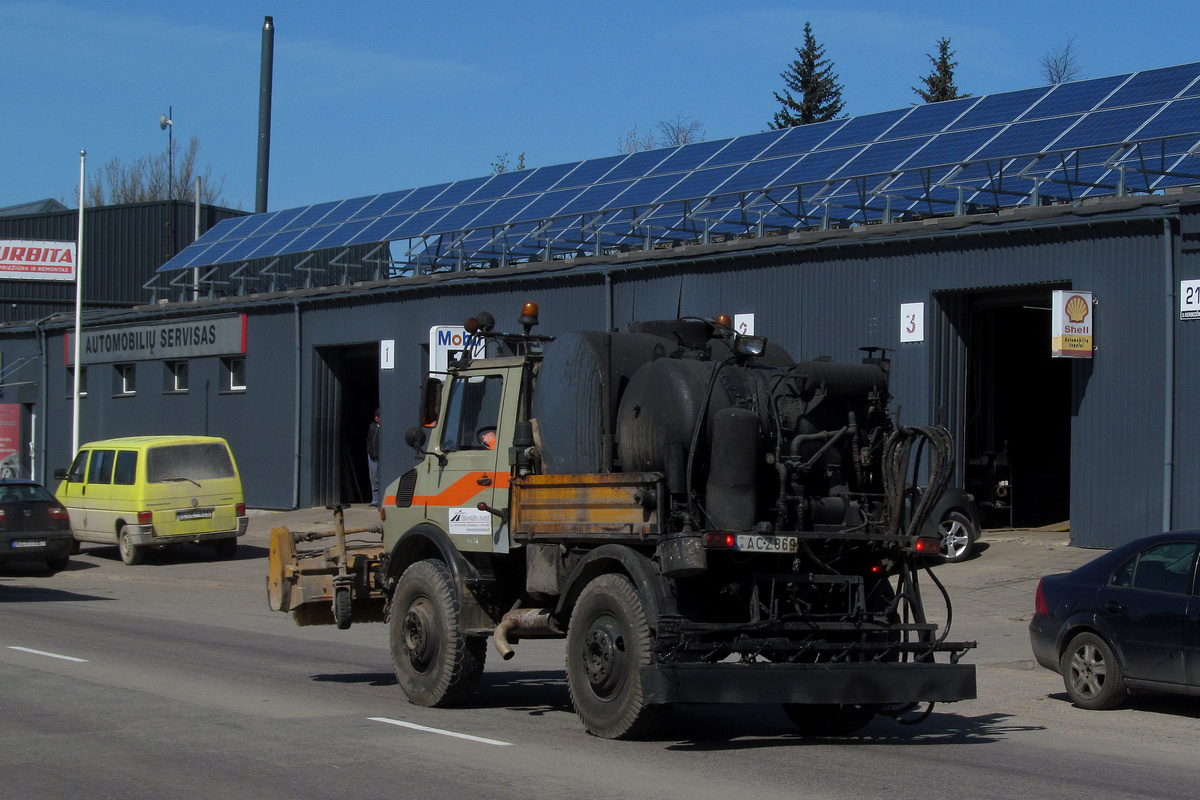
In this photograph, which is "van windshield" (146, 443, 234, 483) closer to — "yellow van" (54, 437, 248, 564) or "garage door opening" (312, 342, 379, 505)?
"yellow van" (54, 437, 248, 564)

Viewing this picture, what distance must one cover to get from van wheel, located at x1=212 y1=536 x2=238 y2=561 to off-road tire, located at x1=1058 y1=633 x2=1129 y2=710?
17013 mm

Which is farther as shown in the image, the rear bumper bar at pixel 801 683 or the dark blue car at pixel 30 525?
the dark blue car at pixel 30 525

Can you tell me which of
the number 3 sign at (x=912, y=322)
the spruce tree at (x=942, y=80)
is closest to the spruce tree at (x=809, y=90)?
the spruce tree at (x=942, y=80)

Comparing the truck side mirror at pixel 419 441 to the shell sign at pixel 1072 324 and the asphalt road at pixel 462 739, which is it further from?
the shell sign at pixel 1072 324

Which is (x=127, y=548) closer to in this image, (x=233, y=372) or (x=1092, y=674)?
(x=233, y=372)

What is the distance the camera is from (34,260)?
37656mm

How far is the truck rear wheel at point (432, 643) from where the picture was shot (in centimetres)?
969

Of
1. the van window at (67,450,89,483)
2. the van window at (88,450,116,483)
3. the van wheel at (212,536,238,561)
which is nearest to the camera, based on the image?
the van window at (88,450,116,483)

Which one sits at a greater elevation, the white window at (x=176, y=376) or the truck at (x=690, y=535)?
the white window at (x=176, y=376)

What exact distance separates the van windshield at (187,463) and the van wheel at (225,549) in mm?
1398

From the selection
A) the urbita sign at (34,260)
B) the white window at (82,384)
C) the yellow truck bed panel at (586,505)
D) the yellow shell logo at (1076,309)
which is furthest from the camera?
the white window at (82,384)

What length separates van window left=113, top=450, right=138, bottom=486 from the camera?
23391 mm

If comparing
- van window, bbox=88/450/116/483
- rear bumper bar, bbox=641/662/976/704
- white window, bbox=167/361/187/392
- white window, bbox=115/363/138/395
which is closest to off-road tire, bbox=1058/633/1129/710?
rear bumper bar, bbox=641/662/976/704

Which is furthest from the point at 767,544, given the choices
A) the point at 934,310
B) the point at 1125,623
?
the point at 934,310
